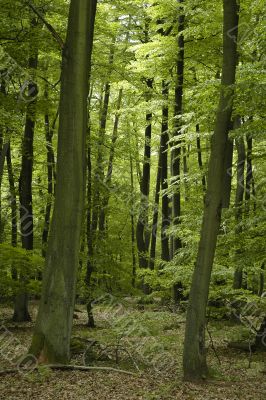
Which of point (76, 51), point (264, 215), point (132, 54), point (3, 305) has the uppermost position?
point (132, 54)

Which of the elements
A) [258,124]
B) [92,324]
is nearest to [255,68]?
[258,124]

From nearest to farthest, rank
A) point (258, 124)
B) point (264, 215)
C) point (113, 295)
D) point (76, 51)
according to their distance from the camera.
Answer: point (76, 51) → point (258, 124) → point (264, 215) → point (113, 295)

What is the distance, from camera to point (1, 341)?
10844 millimetres

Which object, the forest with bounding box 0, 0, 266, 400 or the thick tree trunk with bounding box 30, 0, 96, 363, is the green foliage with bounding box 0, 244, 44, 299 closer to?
the forest with bounding box 0, 0, 266, 400

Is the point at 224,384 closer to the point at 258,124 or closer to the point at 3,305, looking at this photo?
the point at 258,124

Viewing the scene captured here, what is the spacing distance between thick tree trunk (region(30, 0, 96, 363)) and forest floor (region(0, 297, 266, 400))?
0.57m

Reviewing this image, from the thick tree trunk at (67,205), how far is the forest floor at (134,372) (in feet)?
1.86

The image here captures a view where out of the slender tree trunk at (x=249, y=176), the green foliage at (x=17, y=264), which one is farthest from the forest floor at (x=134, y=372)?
the slender tree trunk at (x=249, y=176)

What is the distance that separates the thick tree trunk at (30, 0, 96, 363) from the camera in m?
7.29

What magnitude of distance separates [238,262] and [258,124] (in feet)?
10.0

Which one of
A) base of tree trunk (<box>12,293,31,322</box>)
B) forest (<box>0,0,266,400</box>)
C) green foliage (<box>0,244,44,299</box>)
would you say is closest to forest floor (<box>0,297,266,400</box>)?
forest (<box>0,0,266,400</box>)

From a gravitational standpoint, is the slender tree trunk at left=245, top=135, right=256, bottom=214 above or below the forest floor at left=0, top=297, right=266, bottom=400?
above

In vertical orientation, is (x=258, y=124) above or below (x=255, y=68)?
below

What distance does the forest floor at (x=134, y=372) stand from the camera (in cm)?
659
